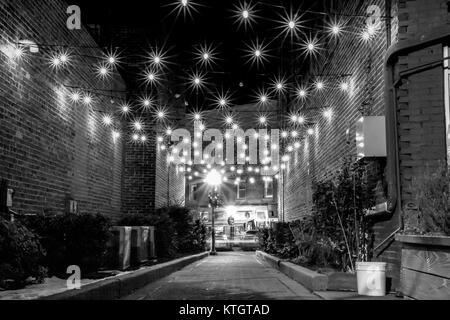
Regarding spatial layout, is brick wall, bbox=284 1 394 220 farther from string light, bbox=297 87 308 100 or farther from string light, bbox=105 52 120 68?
string light, bbox=105 52 120 68

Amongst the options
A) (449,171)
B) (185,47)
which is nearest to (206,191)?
(185,47)

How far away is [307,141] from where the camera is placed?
60.1 feet

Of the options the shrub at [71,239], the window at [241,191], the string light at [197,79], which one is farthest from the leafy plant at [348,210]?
the window at [241,191]

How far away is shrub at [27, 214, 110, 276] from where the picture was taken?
998 centimetres

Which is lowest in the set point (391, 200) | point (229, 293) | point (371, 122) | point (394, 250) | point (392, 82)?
point (229, 293)

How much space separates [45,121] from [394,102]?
265 inches

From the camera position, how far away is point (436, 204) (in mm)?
6637

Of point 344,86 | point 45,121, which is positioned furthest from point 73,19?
point 344,86

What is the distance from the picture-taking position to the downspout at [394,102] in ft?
26.8

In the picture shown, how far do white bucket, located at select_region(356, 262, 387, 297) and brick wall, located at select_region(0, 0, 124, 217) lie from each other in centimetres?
582

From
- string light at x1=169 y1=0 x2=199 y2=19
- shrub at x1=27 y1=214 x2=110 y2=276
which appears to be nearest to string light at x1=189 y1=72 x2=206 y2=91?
string light at x1=169 y1=0 x2=199 y2=19

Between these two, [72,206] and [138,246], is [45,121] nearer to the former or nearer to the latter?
[72,206]
